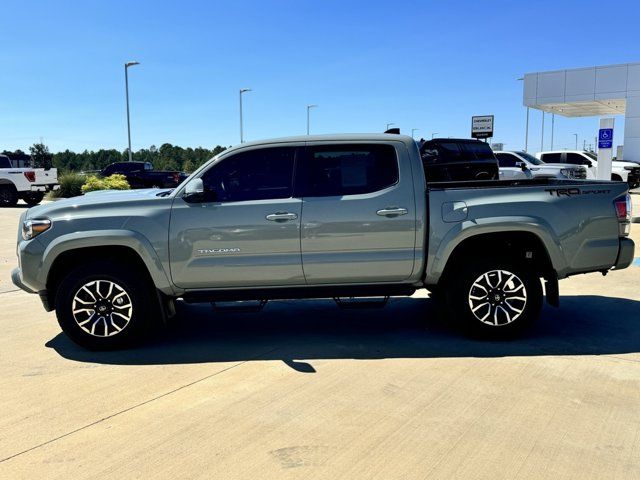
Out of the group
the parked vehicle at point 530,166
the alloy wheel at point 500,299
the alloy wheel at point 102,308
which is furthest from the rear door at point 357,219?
the parked vehicle at point 530,166

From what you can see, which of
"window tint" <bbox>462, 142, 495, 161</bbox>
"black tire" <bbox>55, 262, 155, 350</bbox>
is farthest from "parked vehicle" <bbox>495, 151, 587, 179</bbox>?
"black tire" <bbox>55, 262, 155, 350</bbox>

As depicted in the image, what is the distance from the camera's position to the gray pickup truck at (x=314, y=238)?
4961mm

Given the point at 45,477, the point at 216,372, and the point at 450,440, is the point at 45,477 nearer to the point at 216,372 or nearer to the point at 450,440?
the point at 216,372

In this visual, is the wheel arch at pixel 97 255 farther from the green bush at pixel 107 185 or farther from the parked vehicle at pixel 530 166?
the green bush at pixel 107 185

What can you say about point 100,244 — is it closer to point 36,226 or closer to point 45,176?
point 36,226

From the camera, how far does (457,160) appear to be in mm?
10570

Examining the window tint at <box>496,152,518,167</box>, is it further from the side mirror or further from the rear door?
the side mirror

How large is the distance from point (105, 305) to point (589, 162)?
24261mm

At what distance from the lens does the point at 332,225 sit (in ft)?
16.3

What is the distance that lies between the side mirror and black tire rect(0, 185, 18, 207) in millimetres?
20107

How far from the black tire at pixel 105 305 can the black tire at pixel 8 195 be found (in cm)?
1969

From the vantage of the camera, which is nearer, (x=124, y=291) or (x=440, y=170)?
(x=124, y=291)

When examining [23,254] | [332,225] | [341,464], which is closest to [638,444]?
[341,464]

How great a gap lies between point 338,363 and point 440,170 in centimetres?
589
